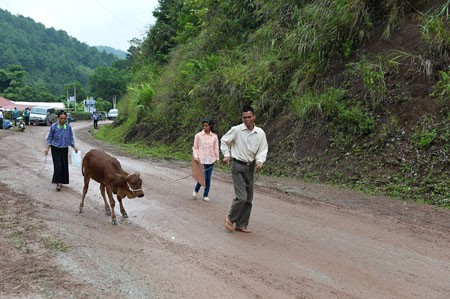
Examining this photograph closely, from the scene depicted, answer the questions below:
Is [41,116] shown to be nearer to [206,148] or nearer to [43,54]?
[206,148]

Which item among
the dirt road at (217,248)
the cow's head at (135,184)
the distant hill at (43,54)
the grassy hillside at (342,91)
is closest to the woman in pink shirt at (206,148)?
the dirt road at (217,248)

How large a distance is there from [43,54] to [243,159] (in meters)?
132

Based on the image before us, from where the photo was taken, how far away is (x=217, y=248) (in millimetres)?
6129

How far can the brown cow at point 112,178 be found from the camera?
7027mm

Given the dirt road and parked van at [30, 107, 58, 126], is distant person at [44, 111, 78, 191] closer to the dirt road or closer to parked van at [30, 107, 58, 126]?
the dirt road

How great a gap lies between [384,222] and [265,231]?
2332 millimetres

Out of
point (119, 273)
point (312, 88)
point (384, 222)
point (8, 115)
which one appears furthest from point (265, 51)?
point (8, 115)

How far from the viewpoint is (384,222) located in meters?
7.78

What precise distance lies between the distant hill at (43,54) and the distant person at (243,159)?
109m

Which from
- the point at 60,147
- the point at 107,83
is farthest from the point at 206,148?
the point at 107,83

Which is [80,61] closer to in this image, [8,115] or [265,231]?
[8,115]

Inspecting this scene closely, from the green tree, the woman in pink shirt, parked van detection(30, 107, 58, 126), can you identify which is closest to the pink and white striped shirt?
the woman in pink shirt

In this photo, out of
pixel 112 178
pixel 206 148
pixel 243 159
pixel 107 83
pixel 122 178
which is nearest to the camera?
pixel 243 159

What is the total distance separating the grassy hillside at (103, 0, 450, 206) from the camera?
1089 centimetres
